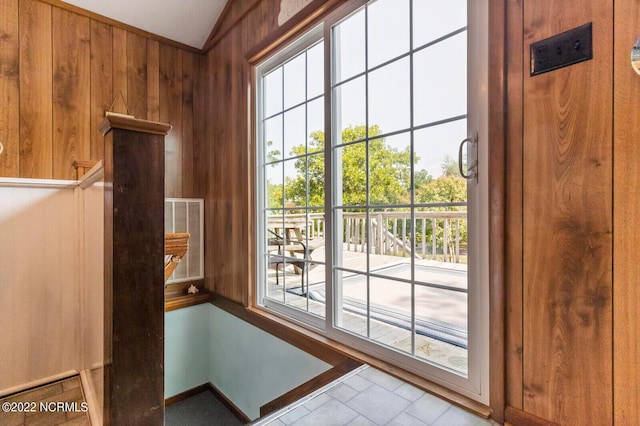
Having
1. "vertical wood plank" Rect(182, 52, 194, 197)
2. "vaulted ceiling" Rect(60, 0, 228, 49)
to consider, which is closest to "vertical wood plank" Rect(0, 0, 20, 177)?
"vaulted ceiling" Rect(60, 0, 228, 49)

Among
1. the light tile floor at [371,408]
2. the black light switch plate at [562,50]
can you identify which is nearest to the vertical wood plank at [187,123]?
the light tile floor at [371,408]

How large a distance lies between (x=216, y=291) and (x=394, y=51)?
7.10 feet

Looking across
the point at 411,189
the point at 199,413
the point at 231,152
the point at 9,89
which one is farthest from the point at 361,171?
the point at 9,89

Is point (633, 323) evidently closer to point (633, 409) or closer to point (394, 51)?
point (633, 409)

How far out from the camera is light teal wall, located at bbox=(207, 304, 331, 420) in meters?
1.72

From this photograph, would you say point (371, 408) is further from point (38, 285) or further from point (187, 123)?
point (187, 123)

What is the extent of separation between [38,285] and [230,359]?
1283 mm

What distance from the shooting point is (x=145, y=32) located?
2.42 meters

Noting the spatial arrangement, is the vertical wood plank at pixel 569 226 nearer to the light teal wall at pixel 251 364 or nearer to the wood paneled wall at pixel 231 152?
the light teal wall at pixel 251 364

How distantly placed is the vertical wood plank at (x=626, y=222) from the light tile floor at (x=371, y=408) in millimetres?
385

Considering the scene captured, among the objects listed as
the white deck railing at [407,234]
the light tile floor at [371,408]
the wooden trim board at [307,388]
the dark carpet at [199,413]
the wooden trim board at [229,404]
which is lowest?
the dark carpet at [199,413]

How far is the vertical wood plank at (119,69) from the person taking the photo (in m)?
2.32

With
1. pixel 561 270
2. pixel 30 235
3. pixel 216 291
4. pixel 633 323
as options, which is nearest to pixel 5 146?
pixel 30 235

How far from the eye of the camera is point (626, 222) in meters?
0.78
